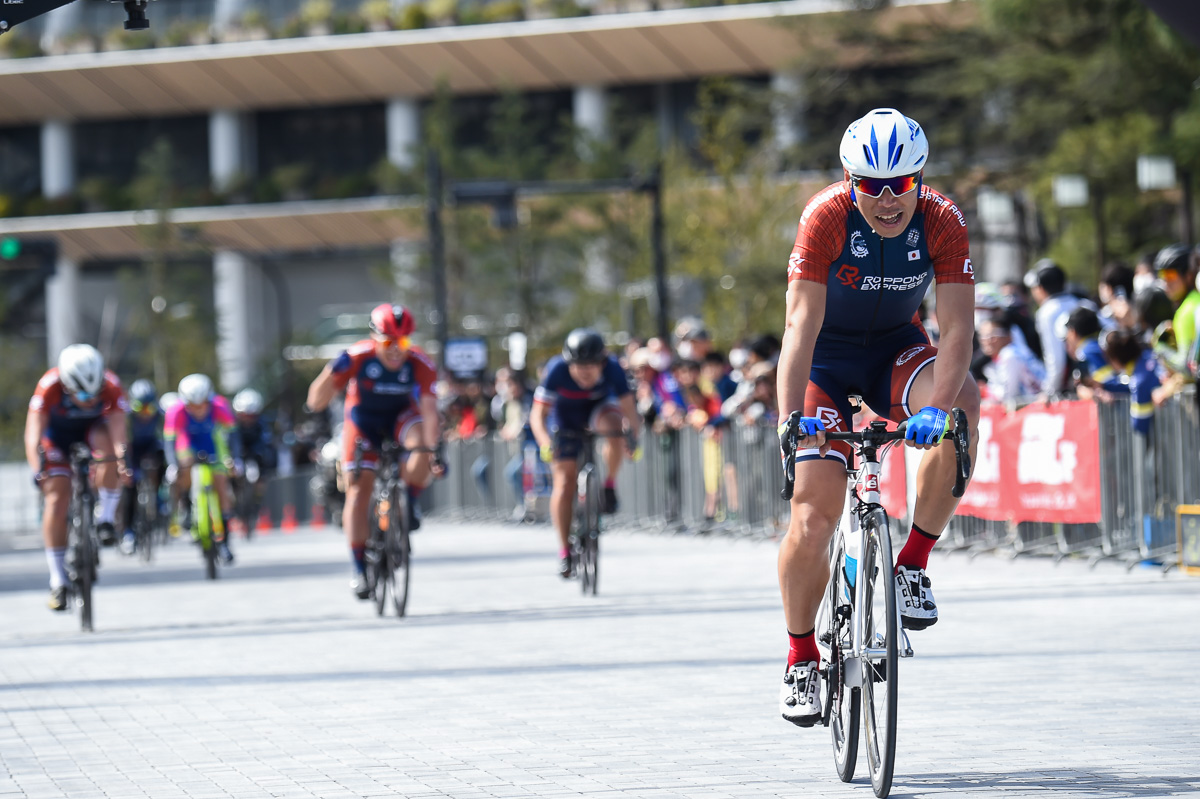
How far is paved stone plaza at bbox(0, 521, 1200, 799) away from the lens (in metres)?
6.71

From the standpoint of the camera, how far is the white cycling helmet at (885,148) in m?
6.26

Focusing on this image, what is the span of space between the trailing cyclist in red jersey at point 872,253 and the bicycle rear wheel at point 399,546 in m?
7.29

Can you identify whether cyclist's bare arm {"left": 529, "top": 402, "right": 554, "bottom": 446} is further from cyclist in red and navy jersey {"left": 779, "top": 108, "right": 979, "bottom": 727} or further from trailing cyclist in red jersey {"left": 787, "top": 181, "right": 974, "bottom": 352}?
trailing cyclist in red jersey {"left": 787, "top": 181, "right": 974, "bottom": 352}

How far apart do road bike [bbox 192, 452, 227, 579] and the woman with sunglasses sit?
436 cm

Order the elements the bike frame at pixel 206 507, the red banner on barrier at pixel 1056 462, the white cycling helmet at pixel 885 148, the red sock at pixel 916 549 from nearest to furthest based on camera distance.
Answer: the white cycling helmet at pixel 885 148
the red sock at pixel 916 549
the red banner on barrier at pixel 1056 462
the bike frame at pixel 206 507

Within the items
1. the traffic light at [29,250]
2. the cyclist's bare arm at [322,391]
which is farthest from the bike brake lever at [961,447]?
the traffic light at [29,250]

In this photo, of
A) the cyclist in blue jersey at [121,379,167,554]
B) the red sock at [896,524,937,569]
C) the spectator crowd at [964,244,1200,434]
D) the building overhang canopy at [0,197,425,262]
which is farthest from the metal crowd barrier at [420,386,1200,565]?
the building overhang canopy at [0,197,425,262]

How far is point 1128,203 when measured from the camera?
109ft

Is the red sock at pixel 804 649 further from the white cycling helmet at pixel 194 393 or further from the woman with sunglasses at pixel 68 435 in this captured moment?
the white cycling helmet at pixel 194 393

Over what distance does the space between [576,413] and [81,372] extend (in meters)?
3.79

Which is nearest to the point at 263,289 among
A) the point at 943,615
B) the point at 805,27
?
the point at 805,27

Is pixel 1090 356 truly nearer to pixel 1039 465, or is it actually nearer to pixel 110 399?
pixel 1039 465

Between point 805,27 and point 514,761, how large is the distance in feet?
109

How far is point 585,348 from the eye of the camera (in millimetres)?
15094
